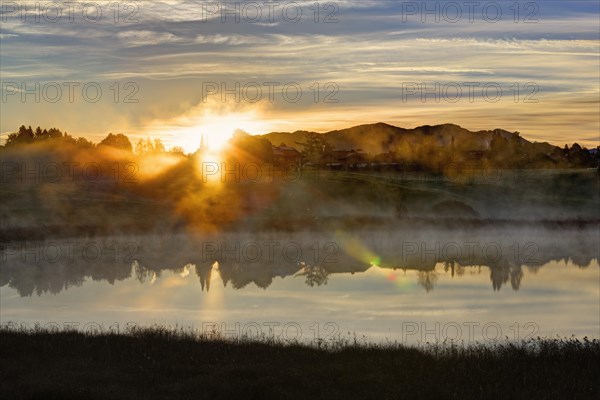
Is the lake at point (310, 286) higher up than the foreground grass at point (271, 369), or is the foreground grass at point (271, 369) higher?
the foreground grass at point (271, 369)

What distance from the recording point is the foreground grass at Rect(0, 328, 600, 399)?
18047mm

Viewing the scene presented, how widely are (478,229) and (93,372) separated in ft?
256

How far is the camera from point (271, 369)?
66.2 feet

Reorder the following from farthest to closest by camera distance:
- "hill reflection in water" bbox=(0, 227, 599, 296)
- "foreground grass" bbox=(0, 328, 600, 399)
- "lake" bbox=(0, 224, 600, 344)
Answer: "hill reflection in water" bbox=(0, 227, 599, 296)
"lake" bbox=(0, 224, 600, 344)
"foreground grass" bbox=(0, 328, 600, 399)

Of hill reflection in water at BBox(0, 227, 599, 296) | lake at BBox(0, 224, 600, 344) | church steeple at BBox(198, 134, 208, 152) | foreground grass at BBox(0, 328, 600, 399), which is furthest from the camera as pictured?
church steeple at BBox(198, 134, 208, 152)

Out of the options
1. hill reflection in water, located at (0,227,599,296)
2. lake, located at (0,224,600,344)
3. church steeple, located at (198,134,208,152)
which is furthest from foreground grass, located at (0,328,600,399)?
church steeple, located at (198,134,208,152)

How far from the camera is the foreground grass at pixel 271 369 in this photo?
711 inches

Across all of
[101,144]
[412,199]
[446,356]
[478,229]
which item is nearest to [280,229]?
[478,229]

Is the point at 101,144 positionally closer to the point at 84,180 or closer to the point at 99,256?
the point at 84,180

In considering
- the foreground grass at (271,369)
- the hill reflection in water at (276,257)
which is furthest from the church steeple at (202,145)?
the foreground grass at (271,369)

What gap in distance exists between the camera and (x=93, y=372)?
1956cm

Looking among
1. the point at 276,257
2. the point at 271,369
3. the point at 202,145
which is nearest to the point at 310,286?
the point at 276,257

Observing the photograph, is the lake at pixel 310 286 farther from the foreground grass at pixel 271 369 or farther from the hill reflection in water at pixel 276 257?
the foreground grass at pixel 271 369

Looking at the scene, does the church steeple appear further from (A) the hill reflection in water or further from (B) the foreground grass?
(B) the foreground grass
